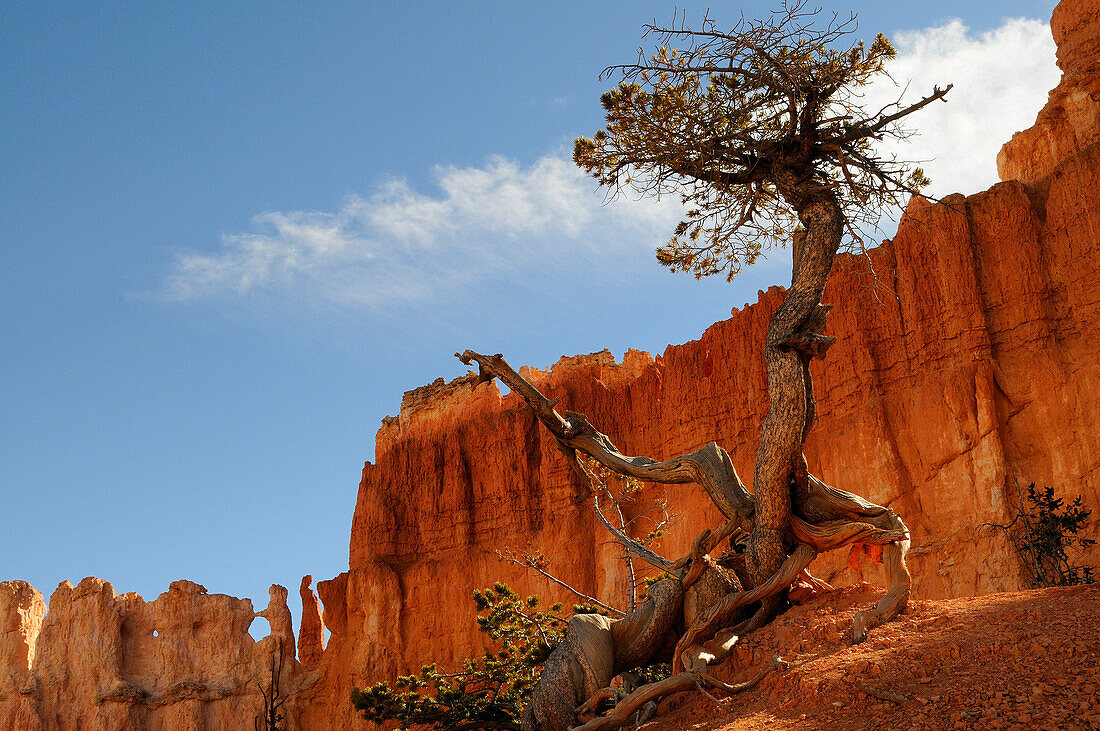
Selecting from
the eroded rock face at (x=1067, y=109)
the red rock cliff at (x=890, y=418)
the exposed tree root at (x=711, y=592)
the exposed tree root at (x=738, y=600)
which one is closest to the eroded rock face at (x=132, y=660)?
the red rock cliff at (x=890, y=418)

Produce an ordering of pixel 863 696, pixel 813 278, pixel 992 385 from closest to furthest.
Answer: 1. pixel 863 696
2. pixel 813 278
3. pixel 992 385

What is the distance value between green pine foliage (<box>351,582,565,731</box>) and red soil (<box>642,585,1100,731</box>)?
15.2ft

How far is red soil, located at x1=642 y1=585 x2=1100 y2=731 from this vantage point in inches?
226

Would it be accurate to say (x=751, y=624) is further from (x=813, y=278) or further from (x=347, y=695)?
(x=347, y=695)

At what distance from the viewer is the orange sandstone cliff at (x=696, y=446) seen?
23203 mm

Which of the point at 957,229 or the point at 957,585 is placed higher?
the point at 957,229

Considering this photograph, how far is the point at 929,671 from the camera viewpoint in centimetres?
656

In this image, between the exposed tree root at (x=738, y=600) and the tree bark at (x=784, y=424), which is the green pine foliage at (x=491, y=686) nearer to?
the exposed tree root at (x=738, y=600)

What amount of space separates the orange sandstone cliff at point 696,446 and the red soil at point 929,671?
1004cm

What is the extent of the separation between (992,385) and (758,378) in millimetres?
7095

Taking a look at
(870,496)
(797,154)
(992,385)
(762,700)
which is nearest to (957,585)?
(870,496)

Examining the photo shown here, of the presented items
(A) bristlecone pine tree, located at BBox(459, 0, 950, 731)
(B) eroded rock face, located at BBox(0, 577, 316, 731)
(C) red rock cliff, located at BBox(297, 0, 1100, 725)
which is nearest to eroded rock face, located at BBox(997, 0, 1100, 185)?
(C) red rock cliff, located at BBox(297, 0, 1100, 725)

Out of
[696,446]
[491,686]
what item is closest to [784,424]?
[491,686]

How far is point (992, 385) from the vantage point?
23.8 metres
